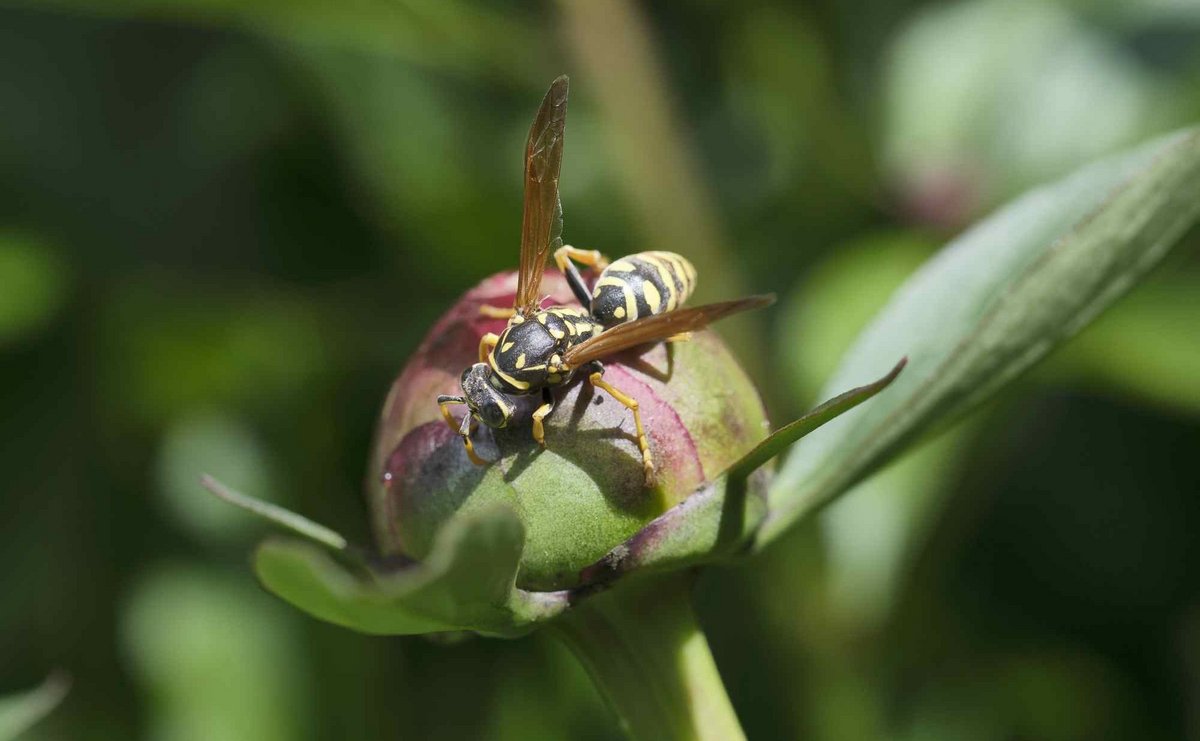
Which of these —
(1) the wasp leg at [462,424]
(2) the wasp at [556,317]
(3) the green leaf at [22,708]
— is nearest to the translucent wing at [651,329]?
(2) the wasp at [556,317]

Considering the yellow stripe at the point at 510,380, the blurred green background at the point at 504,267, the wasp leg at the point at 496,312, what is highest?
the wasp leg at the point at 496,312

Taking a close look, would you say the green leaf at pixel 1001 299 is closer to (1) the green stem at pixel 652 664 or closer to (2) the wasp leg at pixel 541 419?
(1) the green stem at pixel 652 664

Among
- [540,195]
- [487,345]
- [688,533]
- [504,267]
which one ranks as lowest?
[504,267]

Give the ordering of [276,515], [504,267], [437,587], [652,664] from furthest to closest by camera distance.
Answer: [504,267] < [652,664] < [276,515] < [437,587]

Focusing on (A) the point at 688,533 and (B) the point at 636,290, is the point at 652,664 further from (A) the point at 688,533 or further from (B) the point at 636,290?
(B) the point at 636,290

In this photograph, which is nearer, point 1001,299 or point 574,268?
point 1001,299

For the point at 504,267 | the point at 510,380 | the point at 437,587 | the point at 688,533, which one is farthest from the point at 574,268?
the point at 504,267

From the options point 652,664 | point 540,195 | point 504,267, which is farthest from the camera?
point 504,267
